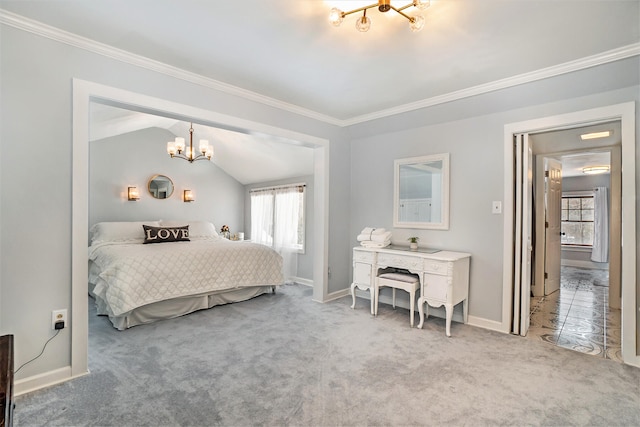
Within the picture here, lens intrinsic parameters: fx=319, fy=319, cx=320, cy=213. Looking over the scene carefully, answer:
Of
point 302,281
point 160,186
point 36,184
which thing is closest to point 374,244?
point 302,281

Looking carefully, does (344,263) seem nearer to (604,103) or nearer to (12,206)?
(604,103)

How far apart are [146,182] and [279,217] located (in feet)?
8.29

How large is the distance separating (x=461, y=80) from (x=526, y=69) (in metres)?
0.48

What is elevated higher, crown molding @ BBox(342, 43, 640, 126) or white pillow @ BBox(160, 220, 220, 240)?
crown molding @ BBox(342, 43, 640, 126)

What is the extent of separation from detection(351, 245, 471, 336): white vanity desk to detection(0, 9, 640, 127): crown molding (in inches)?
61.2

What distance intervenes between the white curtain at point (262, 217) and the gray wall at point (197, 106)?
2.39m

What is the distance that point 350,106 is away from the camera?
3.56 meters

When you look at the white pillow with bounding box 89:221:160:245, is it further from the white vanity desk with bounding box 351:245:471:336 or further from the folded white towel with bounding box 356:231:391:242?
the white vanity desk with bounding box 351:245:471:336

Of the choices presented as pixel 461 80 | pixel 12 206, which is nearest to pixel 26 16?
pixel 12 206

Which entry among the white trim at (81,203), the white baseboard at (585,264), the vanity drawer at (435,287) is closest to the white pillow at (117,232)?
the white trim at (81,203)

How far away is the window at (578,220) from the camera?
7.48 metres

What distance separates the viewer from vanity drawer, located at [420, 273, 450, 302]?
3055 millimetres

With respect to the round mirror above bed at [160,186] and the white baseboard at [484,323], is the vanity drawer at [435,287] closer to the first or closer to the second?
the white baseboard at [484,323]

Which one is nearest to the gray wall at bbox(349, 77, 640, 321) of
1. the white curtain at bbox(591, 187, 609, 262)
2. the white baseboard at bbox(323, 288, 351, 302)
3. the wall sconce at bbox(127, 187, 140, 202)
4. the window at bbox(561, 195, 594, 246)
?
the white baseboard at bbox(323, 288, 351, 302)
